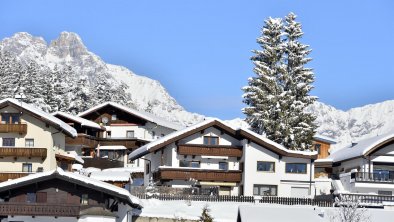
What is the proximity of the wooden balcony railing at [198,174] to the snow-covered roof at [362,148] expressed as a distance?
10.9 m

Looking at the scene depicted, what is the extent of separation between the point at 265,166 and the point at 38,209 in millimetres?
22919

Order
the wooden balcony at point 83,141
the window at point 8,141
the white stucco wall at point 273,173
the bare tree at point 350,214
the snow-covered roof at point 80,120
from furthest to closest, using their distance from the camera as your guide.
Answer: the snow-covered roof at point 80,120
the wooden balcony at point 83,141
the window at point 8,141
the white stucco wall at point 273,173
the bare tree at point 350,214

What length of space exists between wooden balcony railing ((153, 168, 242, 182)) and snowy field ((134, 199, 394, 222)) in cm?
932

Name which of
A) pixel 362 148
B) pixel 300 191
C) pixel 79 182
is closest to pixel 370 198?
pixel 300 191

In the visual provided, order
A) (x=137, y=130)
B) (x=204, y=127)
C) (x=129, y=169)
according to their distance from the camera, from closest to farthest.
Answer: (x=204, y=127), (x=129, y=169), (x=137, y=130)

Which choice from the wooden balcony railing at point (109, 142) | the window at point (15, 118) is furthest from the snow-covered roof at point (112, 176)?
the wooden balcony railing at point (109, 142)

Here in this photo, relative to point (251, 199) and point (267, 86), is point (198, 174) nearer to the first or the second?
point (251, 199)

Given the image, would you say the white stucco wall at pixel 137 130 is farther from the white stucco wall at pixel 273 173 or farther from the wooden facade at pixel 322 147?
the white stucco wall at pixel 273 173

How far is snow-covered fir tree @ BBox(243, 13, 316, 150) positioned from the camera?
82375 millimetres

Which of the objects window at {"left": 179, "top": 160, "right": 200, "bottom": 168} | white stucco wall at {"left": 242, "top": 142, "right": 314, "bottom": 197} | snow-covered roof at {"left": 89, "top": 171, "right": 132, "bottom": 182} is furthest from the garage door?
snow-covered roof at {"left": 89, "top": 171, "right": 132, "bottom": 182}

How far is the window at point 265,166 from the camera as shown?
74.4 m

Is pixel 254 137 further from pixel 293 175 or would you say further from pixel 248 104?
pixel 248 104

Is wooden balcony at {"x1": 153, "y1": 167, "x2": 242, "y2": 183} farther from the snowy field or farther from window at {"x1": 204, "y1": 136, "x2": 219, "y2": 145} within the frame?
the snowy field

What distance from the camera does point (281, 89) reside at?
3364 inches
